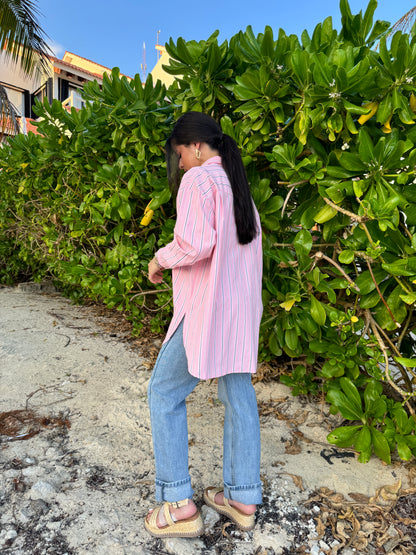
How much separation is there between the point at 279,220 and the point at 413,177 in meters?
0.76

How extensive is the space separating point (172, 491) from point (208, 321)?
2.60 ft

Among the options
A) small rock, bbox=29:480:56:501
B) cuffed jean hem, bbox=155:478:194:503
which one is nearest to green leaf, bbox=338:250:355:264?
cuffed jean hem, bbox=155:478:194:503

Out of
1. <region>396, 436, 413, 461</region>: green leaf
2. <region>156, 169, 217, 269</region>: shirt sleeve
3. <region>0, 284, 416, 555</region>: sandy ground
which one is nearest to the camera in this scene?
<region>156, 169, 217, 269</region>: shirt sleeve

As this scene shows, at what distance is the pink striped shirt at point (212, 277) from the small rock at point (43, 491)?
1.02m

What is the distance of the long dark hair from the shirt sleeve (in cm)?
13

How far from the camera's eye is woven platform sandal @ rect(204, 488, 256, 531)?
180cm

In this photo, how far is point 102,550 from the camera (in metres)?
1.67

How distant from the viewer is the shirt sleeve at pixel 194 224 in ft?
5.08

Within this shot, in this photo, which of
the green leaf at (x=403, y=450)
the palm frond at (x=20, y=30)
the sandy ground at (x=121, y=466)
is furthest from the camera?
the palm frond at (x=20, y=30)

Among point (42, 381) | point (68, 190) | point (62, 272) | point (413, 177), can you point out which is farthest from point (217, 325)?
point (62, 272)

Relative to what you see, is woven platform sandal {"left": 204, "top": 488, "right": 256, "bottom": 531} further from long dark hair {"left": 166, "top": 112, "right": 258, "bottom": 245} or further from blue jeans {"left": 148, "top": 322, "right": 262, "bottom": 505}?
long dark hair {"left": 166, "top": 112, "right": 258, "bottom": 245}

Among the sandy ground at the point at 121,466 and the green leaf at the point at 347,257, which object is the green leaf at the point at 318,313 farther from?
the sandy ground at the point at 121,466

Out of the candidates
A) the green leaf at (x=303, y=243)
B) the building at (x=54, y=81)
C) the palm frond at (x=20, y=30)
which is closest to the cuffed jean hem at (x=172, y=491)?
the green leaf at (x=303, y=243)

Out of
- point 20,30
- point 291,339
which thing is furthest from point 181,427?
point 20,30
